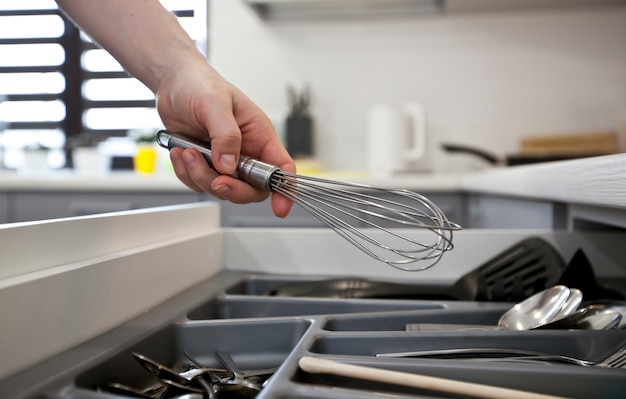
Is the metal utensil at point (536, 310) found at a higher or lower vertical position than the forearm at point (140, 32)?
lower

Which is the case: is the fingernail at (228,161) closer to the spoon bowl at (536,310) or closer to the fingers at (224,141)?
the fingers at (224,141)

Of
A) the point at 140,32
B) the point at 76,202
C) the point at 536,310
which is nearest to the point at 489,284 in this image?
the point at 536,310

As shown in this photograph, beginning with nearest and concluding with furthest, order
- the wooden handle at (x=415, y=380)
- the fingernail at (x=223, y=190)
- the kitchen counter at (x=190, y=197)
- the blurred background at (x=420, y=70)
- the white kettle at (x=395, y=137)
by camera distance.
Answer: the wooden handle at (x=415, y=380) < the fingernail at (x=223, y=190) < the kitchen counter at (x=190, y=197) < the white kettle at (x=395, y=137) < the blurred background at (x=420, y=70)

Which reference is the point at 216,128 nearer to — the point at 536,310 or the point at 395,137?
the point at 536,310

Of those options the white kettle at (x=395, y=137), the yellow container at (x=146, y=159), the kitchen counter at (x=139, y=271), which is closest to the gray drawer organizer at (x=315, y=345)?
the kitchen counter at (x=139, y=271)

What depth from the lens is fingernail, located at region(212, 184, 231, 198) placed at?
0.55 meters

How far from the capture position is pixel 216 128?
0.54 m

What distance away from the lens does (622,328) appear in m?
0.47

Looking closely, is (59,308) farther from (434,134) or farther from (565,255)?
(434,134)

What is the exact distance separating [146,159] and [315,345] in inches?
63.1

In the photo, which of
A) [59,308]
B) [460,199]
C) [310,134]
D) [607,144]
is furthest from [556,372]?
[310,134]

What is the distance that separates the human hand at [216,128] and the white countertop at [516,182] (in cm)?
26

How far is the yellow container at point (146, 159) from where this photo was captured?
6.29ft

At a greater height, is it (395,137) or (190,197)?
(395,137)
